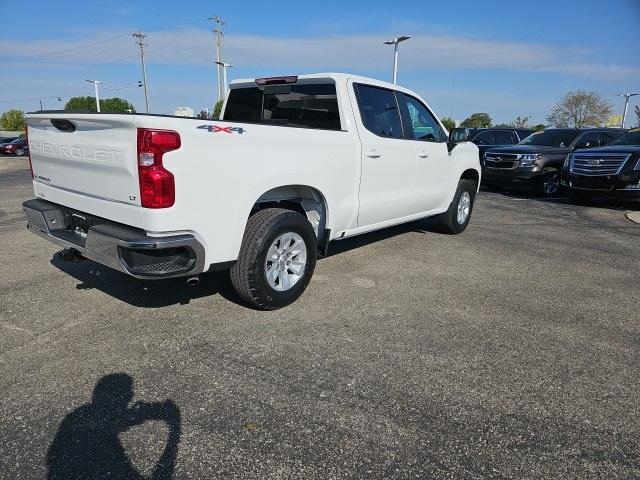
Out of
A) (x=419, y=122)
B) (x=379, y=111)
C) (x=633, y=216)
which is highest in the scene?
(x=379, y=111)

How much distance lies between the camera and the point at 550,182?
12.0 m

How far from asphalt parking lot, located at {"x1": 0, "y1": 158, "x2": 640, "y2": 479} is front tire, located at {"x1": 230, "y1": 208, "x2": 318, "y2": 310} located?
194mm

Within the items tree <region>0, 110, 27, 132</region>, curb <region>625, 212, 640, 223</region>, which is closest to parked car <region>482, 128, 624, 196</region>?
curb <region>625, 212, 640, 223</region>

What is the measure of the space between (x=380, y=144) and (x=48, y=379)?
3511 millimetres

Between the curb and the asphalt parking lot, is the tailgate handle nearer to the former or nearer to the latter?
the asphalt parking lot

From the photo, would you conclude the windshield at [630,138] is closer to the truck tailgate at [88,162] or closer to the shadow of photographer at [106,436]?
the truck tailgate at [88,162]

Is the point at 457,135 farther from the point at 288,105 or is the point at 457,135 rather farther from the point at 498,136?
the point at 498,136

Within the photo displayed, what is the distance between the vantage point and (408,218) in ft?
19.1

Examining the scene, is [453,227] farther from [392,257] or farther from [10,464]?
[10,464]

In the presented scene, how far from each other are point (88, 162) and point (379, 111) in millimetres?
2926

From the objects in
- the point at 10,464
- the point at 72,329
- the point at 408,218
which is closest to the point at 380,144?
the point at 408,218

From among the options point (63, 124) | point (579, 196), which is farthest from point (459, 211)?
point (63, 124)

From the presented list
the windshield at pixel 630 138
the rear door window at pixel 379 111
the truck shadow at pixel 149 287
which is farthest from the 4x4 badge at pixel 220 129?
the windshield at pixel 630 138

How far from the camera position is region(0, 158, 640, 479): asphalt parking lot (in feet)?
7.55
